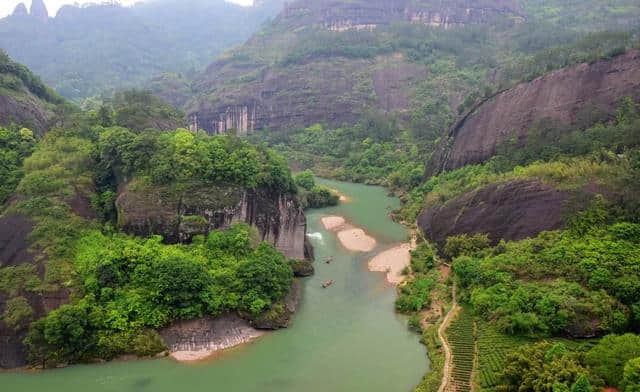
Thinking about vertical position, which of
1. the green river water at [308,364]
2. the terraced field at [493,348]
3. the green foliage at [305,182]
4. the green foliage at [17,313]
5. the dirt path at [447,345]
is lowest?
the green foliage at [305,182]

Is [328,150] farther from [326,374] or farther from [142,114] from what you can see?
[326,374]

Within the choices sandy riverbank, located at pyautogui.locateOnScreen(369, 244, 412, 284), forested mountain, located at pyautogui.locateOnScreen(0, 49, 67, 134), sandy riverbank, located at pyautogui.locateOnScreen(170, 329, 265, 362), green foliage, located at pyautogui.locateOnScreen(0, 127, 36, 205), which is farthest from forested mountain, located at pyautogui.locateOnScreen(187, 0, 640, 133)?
sandy riverbank, located at pyautogui.locateOnScreen(170, 329, 265, 362)

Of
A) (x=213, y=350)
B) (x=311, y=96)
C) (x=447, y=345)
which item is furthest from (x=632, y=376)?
(x=311, y=96)

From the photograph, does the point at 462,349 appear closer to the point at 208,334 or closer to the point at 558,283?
the point at 558,283

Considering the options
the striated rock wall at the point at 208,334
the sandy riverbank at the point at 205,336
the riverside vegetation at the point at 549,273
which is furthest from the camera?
the striated rock wall at the point at 208,334

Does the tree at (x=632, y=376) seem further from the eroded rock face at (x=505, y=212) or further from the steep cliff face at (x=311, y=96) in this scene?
the steep cliff face at (x=311, y=96)

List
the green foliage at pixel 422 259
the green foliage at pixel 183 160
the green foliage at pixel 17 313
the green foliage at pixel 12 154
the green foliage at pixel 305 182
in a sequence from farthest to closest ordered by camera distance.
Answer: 1. the green foliage at pixel 305 182
2. the green foliage at pixel 422 259
3. the green foliage at pixel 183 160
4. the green foliage at pixel 12 154
5. the green foliage at pixel 17 313

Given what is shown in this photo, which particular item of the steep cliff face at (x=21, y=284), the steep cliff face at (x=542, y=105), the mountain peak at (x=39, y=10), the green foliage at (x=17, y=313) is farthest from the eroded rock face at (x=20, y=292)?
the mountain peak at (x=39, y=10)
